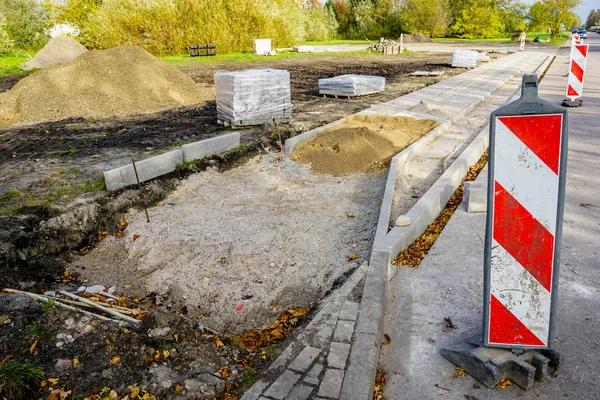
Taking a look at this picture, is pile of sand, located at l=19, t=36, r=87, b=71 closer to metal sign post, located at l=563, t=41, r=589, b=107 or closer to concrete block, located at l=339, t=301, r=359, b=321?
metal sign post, located at l=563, t=41, r=589, b=107

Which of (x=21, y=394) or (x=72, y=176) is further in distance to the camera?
(x=72, y=176)

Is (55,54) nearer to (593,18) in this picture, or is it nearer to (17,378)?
(17,378)

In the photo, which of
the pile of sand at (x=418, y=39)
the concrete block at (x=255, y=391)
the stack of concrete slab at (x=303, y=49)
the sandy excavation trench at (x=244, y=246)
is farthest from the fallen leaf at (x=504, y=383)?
the pile of sand at (x=418, y=39)

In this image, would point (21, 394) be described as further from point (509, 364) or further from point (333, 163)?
point (333, 163)

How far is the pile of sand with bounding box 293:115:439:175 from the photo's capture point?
25.3 ft

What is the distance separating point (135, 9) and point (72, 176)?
1218 inches

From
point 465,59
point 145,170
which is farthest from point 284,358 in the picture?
point 465,59

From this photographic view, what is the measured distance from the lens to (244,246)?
5.08 m

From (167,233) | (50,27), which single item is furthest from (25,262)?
(50,27)

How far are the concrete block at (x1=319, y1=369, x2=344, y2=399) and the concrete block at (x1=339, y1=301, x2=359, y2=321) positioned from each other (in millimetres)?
578

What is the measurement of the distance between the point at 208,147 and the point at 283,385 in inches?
242

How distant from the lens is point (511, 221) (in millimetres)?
2455

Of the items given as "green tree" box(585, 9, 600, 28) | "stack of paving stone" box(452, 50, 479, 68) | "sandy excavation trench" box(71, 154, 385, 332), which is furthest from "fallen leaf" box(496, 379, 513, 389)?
"green tree" box(585, 9, 600, 28)

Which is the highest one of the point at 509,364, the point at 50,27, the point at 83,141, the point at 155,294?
the point at 50,27
